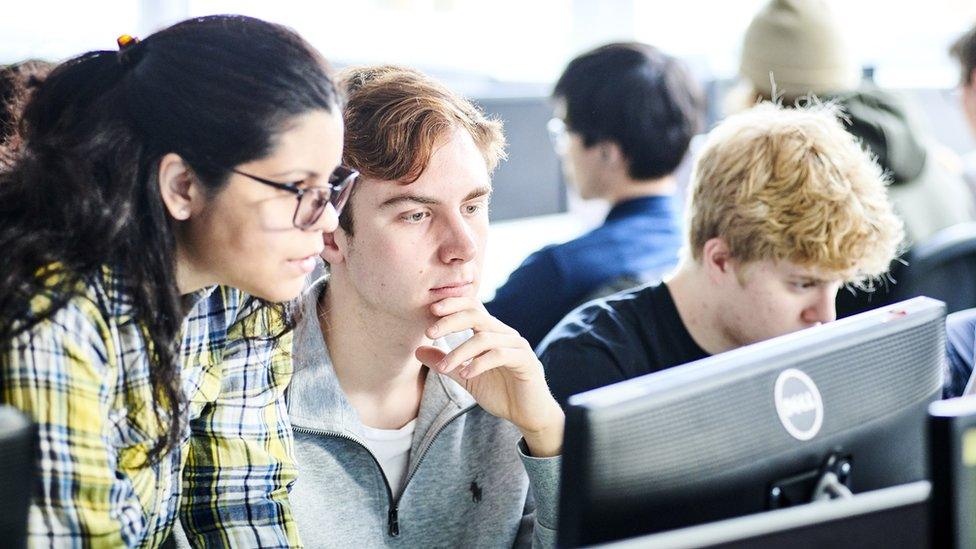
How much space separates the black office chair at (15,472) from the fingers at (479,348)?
2.29ft

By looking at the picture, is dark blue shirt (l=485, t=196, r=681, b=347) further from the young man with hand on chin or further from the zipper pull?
the zipper pull

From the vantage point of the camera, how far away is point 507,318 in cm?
219

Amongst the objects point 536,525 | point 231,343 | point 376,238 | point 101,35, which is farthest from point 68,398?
point 101,35

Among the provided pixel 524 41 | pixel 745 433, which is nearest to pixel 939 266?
pixel 745 433

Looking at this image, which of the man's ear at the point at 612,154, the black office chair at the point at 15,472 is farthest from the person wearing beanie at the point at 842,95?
the black office chair at the point at 15,472

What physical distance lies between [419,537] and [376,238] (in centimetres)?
40

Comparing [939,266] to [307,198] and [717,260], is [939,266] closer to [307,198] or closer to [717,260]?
[717,260]

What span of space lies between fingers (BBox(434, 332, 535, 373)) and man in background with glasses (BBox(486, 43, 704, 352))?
0.87 m

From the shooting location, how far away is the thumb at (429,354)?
1446mm

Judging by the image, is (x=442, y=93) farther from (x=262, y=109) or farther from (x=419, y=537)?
(x=419, y=537)

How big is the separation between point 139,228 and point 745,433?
1.99 ft

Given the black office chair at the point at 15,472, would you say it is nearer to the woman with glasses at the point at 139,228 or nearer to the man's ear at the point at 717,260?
the woman with glasses at the point at 139,228

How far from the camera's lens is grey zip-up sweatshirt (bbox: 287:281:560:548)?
1.41 metres

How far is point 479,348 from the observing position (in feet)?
4.52
